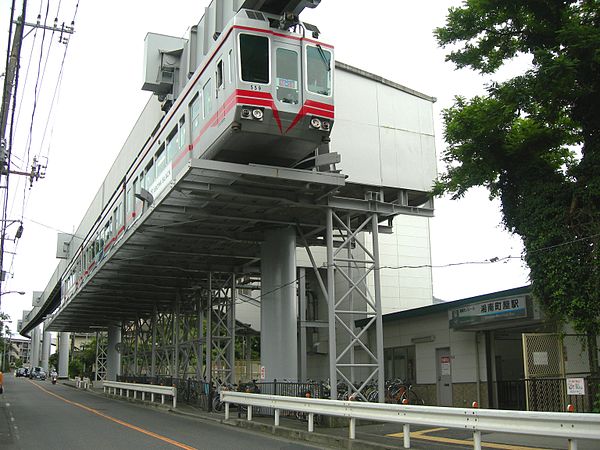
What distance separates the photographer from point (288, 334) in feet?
69.3

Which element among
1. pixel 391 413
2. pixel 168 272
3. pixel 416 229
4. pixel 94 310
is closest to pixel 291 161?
pixel 391 413

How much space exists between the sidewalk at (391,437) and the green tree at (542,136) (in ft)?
8.28

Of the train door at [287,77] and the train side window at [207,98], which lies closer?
the train door at [287,77]

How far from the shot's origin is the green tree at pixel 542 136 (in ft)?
42.9

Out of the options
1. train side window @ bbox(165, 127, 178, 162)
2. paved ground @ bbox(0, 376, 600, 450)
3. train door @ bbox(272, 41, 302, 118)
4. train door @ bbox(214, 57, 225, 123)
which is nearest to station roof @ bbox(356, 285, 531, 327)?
paved ground @ bbox(0, 376, 600, 450)

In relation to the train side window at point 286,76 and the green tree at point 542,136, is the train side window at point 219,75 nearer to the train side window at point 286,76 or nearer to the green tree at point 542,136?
the train side window at point 286,76

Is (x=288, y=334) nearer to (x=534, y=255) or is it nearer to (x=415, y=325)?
(x=415, y=325)

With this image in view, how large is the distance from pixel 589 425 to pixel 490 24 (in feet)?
31.8

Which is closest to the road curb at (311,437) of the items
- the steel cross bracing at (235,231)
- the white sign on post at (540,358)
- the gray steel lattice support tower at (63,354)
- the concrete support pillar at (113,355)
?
the steel cross bracing at (235,231)

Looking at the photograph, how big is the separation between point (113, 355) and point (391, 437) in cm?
4423

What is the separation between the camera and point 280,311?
69.9 feet

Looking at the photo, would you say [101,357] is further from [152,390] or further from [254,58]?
[254,58]

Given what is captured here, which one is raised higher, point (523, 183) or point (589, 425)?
point (523, 183)

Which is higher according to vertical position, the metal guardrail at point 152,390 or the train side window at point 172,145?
the train side window at point 172,145
